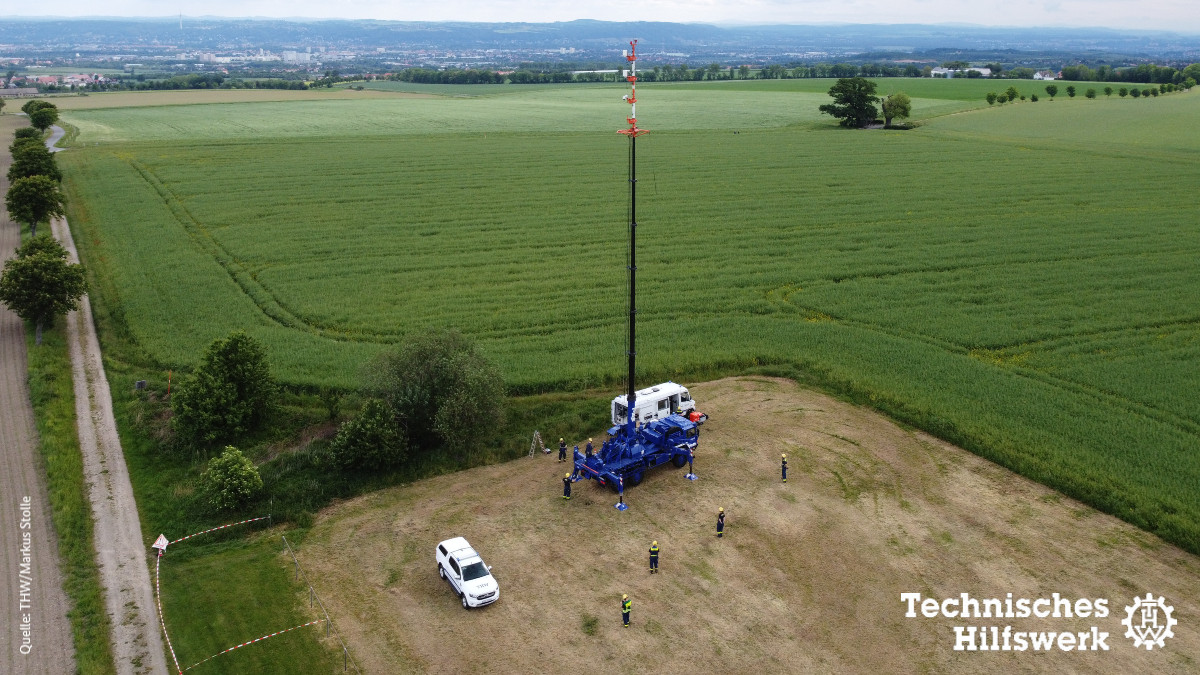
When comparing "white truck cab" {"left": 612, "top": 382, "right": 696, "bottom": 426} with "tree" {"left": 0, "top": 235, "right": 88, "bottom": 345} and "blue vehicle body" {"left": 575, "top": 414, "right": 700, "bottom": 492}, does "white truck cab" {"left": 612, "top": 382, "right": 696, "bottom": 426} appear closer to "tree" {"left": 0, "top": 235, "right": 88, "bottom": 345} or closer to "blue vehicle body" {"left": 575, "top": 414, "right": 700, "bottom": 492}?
"blue vehicle body" {"left": 575, "top": 414, "right": 700, "bottom": 492}

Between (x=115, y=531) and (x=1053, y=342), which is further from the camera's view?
(x=1053, y=342)

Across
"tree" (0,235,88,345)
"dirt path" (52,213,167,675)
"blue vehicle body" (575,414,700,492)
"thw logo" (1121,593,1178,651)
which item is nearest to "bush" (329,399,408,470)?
"blue vehicle body" (575,414,700,492)

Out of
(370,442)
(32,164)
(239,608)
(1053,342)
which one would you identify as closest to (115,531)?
(239,608)

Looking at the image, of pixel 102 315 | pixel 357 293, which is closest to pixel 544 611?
pixel 357 293

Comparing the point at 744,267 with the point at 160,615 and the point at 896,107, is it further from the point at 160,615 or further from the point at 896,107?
the point at 896,107

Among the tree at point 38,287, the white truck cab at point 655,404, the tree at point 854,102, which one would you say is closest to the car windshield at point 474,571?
the white truck cab at point 655,404

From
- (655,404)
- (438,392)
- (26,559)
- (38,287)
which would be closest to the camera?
(26,559)

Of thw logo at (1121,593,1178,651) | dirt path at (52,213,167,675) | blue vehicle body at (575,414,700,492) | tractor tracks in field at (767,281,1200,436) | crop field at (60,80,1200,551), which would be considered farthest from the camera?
crop field at (60,80,1200,551)
